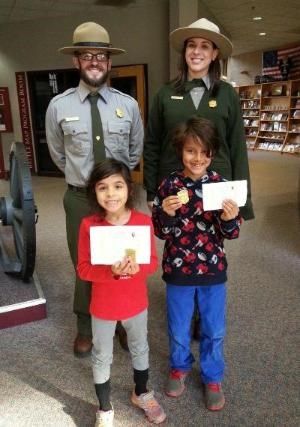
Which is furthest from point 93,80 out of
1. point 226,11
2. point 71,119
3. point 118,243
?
point 226,11

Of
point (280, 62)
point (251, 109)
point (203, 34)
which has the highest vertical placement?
point (280, 62)

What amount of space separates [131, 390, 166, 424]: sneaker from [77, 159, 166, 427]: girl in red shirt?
0.20 m

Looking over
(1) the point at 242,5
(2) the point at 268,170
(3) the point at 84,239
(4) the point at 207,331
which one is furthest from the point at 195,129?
(2) the point at 268,170

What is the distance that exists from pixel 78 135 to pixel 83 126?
52mm

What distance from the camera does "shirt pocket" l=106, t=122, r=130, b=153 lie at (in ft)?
6.25

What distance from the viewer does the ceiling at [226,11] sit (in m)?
6.46

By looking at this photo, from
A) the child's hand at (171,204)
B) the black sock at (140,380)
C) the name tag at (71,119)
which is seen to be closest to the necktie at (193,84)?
the name tag at (71,119)

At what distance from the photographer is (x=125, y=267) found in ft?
4.15

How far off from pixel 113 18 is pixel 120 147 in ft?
19.2

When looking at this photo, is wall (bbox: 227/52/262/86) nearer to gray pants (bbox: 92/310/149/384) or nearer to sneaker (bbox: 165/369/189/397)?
sneaker (bbox: 165/369/189/397)

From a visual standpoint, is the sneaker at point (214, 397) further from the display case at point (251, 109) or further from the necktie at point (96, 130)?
the display case at point (251, 109)

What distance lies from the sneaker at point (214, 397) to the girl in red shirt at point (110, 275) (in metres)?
0.48

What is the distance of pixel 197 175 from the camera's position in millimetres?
1518

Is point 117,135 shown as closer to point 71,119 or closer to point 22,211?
point 71,119
